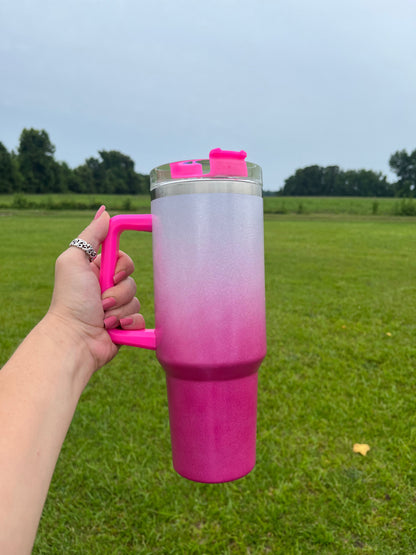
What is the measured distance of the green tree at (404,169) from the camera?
46125 mm

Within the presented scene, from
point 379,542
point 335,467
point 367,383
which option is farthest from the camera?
point 367,383

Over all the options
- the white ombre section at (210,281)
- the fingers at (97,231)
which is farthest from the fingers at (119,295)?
the white ombre section at (210,281)

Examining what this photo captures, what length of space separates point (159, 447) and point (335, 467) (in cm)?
104

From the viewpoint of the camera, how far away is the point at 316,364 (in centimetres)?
405

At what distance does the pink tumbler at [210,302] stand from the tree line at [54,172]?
42.5 m

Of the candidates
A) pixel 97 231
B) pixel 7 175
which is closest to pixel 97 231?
pixel 97 231

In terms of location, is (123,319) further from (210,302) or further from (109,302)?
(210,302)

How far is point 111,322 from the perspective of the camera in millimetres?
1338

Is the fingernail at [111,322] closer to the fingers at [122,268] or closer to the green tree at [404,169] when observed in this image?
the fingers at [122,268]

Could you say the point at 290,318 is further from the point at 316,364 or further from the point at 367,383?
the point at 367,383

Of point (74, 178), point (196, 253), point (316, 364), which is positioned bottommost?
point (316, 364)

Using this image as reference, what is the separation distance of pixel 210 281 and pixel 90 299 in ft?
1.77

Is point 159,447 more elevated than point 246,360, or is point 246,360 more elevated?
point 246,360

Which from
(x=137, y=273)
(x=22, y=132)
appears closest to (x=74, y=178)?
(x=22, y=132)
